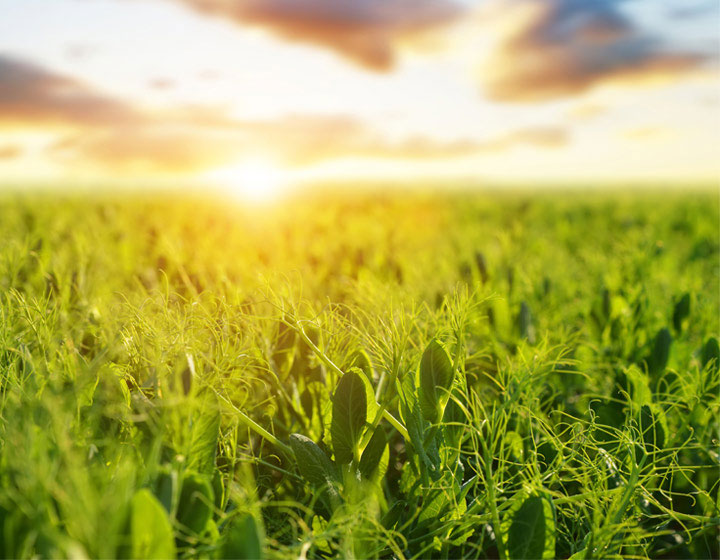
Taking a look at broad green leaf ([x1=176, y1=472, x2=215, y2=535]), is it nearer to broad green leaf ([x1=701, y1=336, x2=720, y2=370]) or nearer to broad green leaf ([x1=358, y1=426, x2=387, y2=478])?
broad green leaf ([x1=358, y1=426, x2=387, y2=478])

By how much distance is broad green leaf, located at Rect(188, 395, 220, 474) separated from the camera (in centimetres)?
109

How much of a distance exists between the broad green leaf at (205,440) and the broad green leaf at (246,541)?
223 millimetres

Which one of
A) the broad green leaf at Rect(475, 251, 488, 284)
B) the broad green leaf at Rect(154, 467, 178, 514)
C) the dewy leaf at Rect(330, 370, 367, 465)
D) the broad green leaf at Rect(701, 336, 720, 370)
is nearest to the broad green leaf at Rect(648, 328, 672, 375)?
the broad green leaf at Rect(701, 336, 720, 370)

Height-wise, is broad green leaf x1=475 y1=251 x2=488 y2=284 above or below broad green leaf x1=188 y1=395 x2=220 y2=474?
above

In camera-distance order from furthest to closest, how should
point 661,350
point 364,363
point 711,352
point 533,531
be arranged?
point 661,350, point 711,352, point 364,363, point 533,531

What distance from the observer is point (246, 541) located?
87cm

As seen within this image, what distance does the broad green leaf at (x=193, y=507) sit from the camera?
0.99 m

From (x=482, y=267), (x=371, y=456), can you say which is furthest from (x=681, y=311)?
(x=371, y=456)

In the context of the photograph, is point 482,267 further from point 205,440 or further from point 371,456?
point 205,440

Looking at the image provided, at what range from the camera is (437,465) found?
128cm

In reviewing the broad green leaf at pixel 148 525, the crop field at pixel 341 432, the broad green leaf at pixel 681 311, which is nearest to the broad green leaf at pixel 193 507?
the crop field at pixel 341 432

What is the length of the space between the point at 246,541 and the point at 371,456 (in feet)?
1.48

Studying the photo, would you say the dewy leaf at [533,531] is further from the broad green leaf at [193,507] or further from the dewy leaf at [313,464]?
the broad green leaf at [193,507]

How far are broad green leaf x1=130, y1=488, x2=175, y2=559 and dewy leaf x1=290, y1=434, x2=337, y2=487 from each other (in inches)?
16.4
